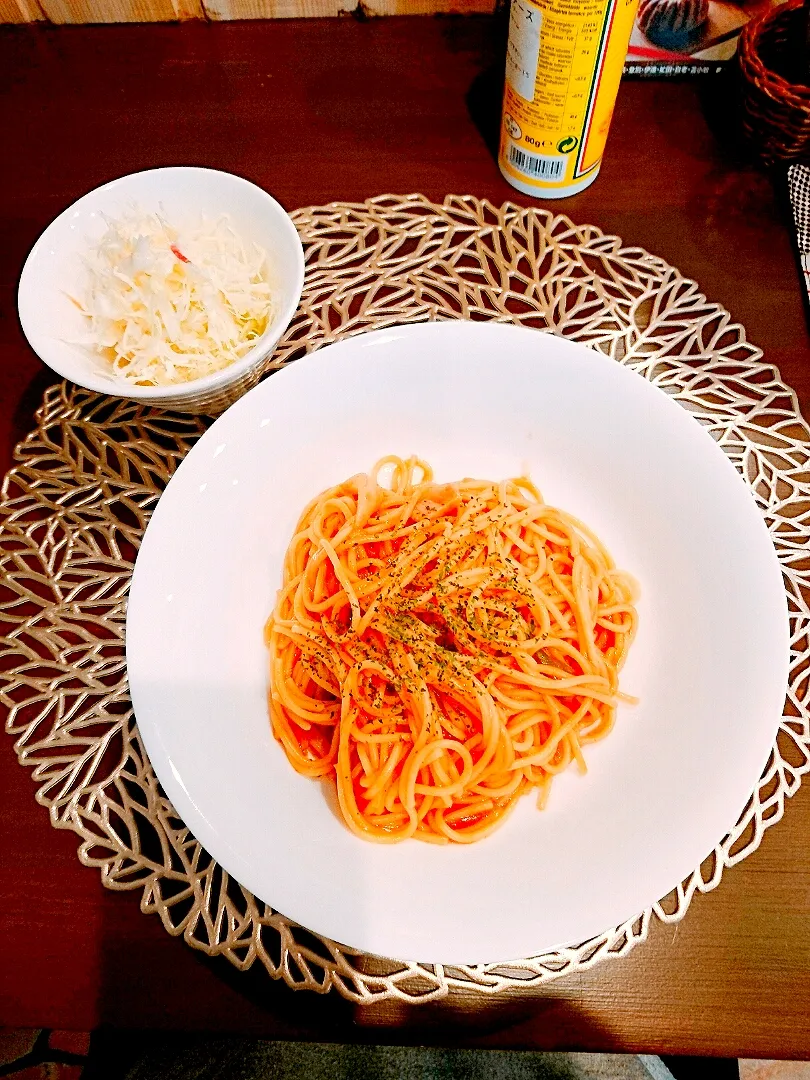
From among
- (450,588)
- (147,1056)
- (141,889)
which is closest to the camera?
(141,889)

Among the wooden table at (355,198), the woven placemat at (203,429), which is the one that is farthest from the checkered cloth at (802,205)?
the woven placemat at (203,429)

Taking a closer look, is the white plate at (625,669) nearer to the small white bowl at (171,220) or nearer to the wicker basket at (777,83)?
the small white bowl at (171,220)

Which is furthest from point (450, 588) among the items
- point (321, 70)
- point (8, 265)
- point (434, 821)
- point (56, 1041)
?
point (56, 1041)

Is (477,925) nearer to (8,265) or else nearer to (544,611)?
(544,611)

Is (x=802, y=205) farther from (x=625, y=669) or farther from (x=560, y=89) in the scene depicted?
(x=625, y=669)

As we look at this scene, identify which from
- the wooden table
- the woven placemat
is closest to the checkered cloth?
the wooden table

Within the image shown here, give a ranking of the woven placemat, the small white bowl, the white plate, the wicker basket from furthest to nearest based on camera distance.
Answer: the wicker basket, the small white bowl, the woven placemat, the white plate

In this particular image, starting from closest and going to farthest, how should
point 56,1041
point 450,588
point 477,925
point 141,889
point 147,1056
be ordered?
point 477,925 → point 141,889 → point 450,588 → point 147,1056 → point 56,1041

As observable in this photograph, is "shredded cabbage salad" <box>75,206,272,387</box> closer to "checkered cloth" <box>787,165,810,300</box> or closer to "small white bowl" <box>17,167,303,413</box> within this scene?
"small white bowl" <box>17,167,303,413</box>
